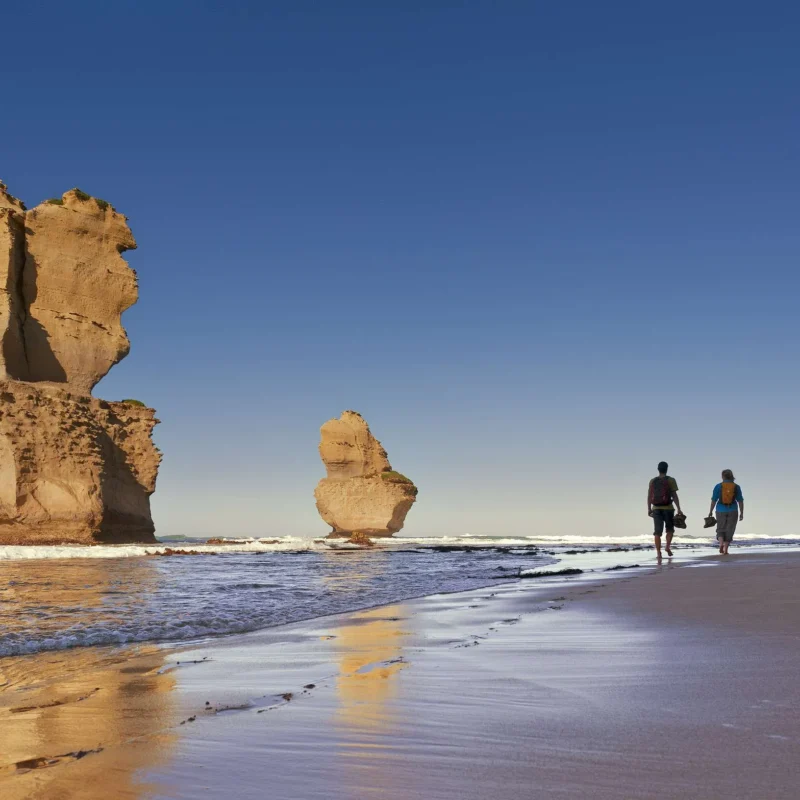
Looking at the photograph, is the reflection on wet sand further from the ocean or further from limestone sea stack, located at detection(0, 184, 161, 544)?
limestone sea stack, located at detection(0, 184, 161, 544)

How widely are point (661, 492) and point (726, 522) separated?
1.85m

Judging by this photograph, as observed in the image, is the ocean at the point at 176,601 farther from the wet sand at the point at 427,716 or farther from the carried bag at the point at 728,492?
the carried bag at the point at 728,492

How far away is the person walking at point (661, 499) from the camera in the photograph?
527 inches

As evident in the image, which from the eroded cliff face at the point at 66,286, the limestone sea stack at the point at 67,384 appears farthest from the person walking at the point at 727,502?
the eroded cliff face at the point at 66,286

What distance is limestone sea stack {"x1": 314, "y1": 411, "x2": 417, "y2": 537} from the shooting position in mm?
66312

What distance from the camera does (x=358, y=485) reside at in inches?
2675

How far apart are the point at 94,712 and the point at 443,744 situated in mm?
1387

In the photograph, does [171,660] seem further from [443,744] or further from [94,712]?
[443,744]

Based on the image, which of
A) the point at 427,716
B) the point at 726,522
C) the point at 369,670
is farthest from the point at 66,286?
the point at 427,716

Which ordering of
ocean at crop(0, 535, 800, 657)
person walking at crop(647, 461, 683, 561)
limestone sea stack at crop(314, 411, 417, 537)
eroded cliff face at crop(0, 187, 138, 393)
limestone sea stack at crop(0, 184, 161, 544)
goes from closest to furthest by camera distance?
ocean at crop(0, 535, 800, 657), person walking at crop(647, 461, 683, 561), limestone sea stack at crop(0, 184, 161, 544), eroded cliff face at crop(0, 187, 138, 393), limestone sea stack at crop(314, 411, 417, 537)

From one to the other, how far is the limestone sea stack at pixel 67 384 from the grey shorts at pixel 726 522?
2398cm

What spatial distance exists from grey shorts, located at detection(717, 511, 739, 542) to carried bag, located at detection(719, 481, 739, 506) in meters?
0.26

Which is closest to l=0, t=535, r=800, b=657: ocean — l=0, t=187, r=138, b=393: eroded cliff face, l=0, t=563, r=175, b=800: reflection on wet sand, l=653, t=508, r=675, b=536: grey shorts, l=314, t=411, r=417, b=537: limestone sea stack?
l=0, t=563, r=175, b=800: reflection on wet sand

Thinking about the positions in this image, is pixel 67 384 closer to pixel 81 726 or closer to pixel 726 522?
pixel 726 522
